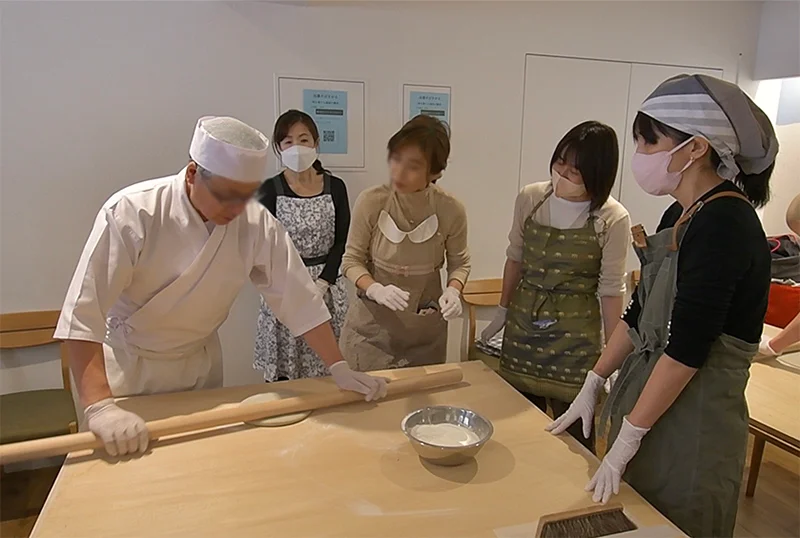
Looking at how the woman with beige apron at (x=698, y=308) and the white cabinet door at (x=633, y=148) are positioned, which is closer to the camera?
the woman with beige apron at (x=698, y=308)

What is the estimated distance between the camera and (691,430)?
998 mm

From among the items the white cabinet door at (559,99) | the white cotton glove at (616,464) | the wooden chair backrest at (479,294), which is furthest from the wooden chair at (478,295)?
the white cotton glove at (616,464)

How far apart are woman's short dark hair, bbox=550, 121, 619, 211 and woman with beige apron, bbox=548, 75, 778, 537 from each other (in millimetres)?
436

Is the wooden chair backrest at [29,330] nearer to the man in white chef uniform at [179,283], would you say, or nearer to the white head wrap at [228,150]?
the man in white chef uniform at [179,283]

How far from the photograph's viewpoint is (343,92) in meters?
2.38

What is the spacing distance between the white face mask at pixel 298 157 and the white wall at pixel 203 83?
0.35 m

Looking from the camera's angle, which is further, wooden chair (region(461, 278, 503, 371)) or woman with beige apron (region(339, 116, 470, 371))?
wooden chair (region(461, 278, 503, 371))

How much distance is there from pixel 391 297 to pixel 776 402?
111cm

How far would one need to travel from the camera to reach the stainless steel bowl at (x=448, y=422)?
3.35ft

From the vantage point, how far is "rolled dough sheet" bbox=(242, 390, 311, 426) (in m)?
1.17

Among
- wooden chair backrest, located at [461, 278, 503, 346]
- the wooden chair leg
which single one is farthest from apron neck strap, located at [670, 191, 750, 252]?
wooden chair backrest, located at [461, 278, 503, 346]

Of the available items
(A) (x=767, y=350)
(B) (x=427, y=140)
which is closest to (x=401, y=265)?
(B) (x=427, y=140)

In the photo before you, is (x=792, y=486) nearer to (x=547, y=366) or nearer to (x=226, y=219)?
(x=547, y=366)

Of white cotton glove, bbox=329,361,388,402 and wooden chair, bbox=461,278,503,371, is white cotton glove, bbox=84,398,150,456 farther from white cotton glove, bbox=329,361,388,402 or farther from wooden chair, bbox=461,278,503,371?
wooden chair, bbox=461,278,503,371
